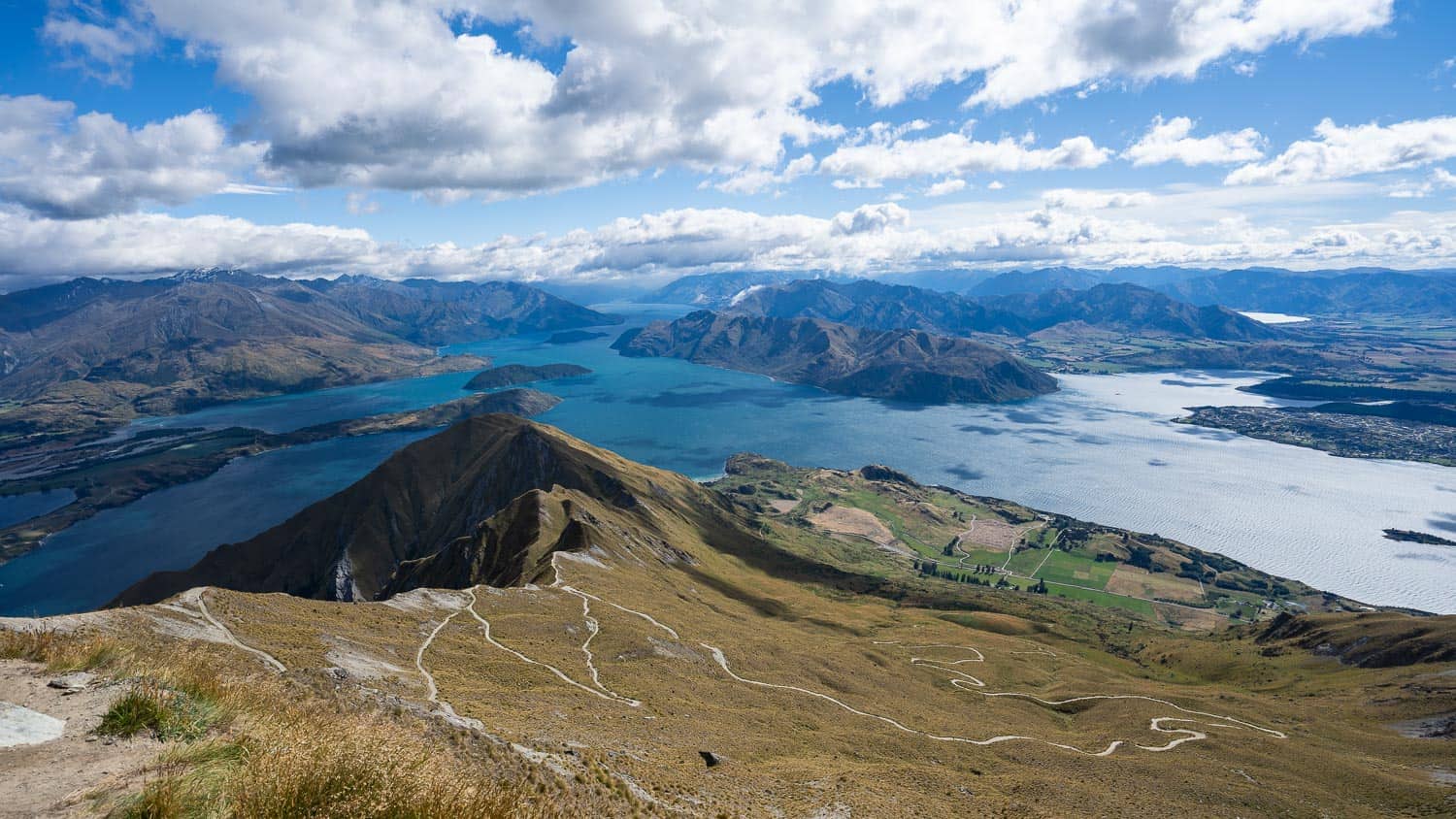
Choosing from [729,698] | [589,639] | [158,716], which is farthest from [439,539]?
[158,716]

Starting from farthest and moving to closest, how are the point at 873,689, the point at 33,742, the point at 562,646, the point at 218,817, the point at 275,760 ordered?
the point at 873,689 → the point at 562,646 → the point at 33,742 → the point at 275,760 → the point at 218,817

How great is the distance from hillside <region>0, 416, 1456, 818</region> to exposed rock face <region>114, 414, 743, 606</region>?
5.77ft

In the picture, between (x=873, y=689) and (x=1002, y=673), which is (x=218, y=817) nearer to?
(x=873, y=689)

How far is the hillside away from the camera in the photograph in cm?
1830

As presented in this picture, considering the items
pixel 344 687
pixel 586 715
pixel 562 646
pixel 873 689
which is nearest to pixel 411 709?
pixel 344 687

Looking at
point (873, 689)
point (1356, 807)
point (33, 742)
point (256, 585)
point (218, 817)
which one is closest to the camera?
point (218, 817)

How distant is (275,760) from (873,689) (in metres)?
74.8

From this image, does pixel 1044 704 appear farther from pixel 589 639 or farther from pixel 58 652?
pixel 58 652

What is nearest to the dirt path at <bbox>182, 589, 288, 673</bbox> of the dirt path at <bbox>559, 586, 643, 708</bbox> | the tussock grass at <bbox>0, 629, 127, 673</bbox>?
the tussock grass at <bbox>0, 629, 127, 673</bbox>

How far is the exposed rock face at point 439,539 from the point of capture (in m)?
125

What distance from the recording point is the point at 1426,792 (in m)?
53.4

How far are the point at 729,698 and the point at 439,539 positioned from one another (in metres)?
159

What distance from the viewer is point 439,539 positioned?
18875 cm

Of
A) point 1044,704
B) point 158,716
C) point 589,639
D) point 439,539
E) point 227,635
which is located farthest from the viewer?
point 439,539
